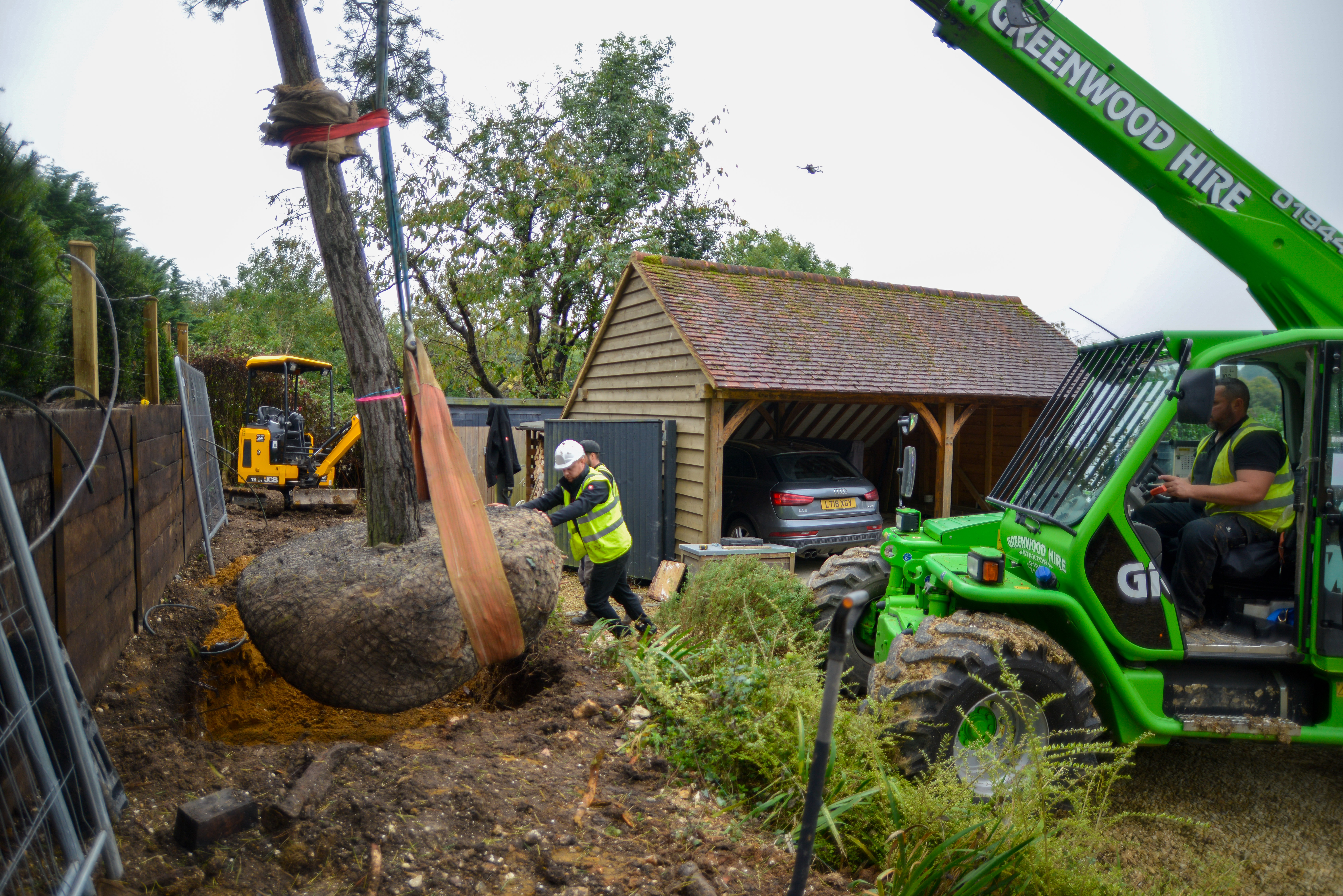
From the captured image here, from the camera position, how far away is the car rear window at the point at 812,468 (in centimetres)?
1116

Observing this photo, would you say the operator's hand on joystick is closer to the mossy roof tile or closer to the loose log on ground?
the loose log on ground

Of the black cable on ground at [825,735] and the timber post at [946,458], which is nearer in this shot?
the black cable on ground at [825,735]

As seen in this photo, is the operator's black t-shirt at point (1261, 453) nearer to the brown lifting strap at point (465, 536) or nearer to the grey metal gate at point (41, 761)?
the brown lifting strap at point (465, 536)

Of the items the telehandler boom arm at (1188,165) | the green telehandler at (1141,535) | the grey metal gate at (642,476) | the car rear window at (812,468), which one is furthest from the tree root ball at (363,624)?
the car rear window at (812,468)

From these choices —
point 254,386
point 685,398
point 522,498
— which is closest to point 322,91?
point 685,398

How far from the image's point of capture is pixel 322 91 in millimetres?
3672

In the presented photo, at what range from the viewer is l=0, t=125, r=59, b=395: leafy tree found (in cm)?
256

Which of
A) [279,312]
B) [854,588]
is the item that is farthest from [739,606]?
[279,312]

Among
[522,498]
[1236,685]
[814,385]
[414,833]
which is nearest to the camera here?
[414,833]

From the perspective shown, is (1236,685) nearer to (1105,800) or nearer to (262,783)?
(1105,800)

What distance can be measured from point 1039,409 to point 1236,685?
37.4ft

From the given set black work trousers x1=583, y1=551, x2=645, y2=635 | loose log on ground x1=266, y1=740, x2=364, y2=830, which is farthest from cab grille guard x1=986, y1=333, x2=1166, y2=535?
loose log on ground x1=266, y1=740, x2=364, y2=830

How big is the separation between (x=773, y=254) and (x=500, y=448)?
1066 inches

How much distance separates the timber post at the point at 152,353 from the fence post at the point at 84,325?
7.04 ft
